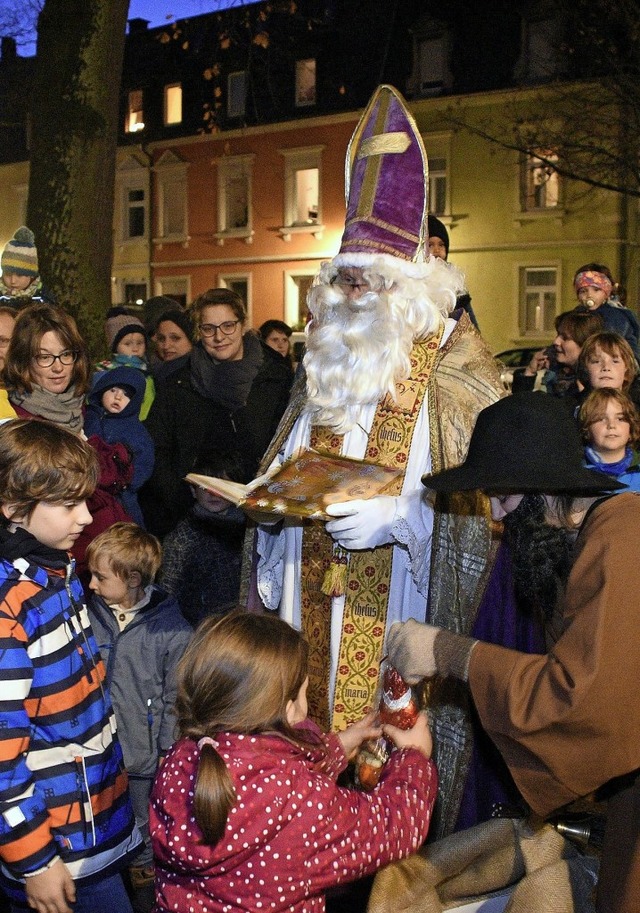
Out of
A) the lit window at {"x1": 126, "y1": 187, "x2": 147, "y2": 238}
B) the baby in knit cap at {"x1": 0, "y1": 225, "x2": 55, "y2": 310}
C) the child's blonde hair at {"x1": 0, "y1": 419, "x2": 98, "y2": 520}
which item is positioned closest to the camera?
the child's blonde hair at {"x1": 0, "y1": 419, "x2": 98, "y2": 520}

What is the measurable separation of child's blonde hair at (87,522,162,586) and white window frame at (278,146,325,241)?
23.9m

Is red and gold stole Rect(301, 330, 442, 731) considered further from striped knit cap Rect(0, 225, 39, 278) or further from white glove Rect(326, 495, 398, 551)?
striped knit cap Rect(0, 225, 39, 278)

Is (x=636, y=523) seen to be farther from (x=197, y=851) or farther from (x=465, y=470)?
(x=197, y=851)

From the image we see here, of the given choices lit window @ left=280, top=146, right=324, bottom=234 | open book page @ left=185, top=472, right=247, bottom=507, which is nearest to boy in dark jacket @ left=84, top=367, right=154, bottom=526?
open book page @ left=185, top=472, right=247, bottom=507

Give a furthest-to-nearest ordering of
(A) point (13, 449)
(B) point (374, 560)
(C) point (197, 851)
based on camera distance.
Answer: (B) point (374, 560)
(A) point (13, 449)
(C) point (197, 851)

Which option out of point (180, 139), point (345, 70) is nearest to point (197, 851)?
point (345, 70)

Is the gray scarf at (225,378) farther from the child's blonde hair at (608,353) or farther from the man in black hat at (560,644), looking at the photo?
the man in black hat at (560,644)

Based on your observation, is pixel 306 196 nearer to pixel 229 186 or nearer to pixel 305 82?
pixel 229 186

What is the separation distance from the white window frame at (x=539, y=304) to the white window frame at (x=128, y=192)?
12565 millimetres

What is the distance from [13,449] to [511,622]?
177 cm

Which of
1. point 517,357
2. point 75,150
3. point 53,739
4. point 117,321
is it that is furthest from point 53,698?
point 517,357

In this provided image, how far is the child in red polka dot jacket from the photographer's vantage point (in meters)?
1.95

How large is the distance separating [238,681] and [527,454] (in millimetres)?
848

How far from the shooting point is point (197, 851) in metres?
1.96
